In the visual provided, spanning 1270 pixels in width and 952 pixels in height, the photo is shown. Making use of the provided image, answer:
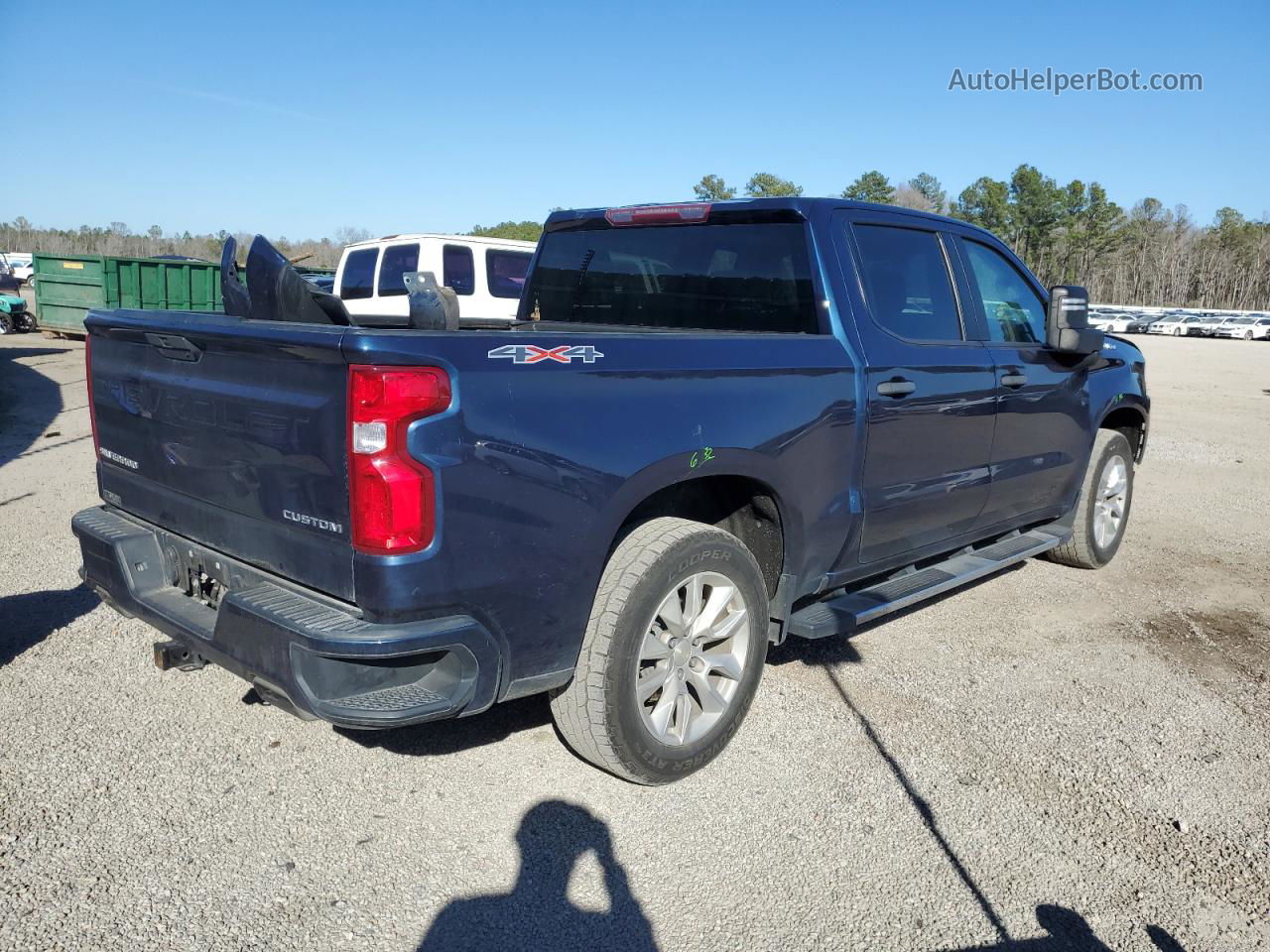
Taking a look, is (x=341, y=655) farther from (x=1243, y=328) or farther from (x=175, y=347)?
(x=1243, y=328)

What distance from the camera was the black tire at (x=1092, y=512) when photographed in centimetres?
578

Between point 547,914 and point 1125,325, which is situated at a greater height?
point 1125,325

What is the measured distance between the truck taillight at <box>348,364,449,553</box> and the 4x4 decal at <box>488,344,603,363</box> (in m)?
0.21

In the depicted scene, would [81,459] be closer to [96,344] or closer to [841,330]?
[96,344]

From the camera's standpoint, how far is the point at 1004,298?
491 cm

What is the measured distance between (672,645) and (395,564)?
111 centimetres

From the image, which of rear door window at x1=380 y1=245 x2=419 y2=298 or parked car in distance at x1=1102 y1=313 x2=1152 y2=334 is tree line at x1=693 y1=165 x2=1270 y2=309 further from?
rear door window at x1=380 y1=245 x2=419 y2=298

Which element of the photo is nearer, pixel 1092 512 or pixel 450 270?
pixel 1092 512

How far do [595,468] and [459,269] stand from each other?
963 centimetres

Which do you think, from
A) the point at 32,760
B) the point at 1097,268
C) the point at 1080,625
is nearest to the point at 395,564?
the point at 32,760

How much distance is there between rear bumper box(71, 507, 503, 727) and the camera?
100 inches

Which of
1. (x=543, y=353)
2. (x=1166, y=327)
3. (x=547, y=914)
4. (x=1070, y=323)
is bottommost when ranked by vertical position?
(x=547, y=914)

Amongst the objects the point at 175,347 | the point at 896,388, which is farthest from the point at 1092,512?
the point at 175,347

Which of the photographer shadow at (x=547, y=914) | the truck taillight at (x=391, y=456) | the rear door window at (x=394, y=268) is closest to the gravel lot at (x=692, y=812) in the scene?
the photographer shadow at (x=547, y=914)
